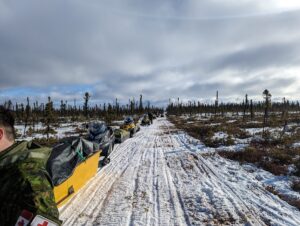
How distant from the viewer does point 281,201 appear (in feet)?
22.4

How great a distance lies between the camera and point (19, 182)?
1.62 metres

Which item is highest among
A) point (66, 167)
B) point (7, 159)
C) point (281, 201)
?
point (7, 159)

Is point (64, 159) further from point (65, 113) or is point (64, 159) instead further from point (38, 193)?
point (65, 113)

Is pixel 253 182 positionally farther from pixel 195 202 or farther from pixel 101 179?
pixel 101 179

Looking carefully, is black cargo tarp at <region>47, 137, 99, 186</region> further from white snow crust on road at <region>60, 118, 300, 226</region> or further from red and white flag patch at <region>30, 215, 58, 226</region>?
red and white flag patch at <region>30, 215, 58, 226</region>

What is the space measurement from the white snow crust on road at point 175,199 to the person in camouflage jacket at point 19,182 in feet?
12.6

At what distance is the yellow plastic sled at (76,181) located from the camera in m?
5.68

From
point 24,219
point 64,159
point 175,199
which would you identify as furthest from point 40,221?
point 175,199

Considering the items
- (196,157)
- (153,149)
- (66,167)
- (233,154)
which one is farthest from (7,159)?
(153,149)

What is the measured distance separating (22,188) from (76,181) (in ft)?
17.8

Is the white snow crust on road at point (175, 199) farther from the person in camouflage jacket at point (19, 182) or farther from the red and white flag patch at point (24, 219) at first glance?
the red and white flag patch at point (24, 219)

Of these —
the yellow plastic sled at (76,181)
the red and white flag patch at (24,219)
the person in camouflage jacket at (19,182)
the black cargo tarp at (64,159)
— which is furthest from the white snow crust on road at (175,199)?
the red and white flag patch at (24,219)

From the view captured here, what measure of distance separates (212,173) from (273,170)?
236 centimetres

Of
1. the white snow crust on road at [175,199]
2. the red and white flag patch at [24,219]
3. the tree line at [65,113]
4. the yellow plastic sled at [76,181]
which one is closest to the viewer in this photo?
the red and white flag patch at [24,219]
